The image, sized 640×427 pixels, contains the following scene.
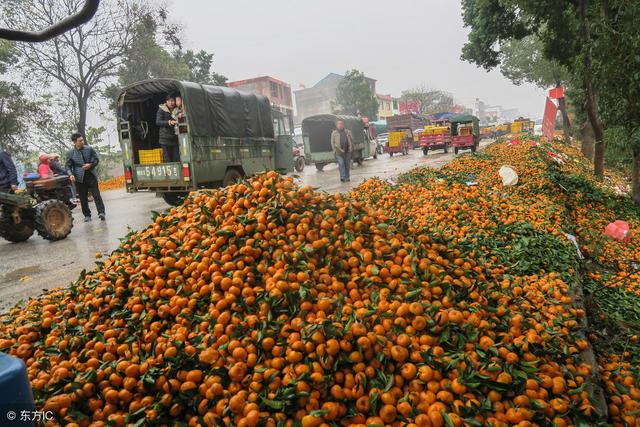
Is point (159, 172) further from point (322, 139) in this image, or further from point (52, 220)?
point (322, 139)

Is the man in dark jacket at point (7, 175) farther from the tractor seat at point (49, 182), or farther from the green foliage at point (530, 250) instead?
the green foliage at point (530, 250)

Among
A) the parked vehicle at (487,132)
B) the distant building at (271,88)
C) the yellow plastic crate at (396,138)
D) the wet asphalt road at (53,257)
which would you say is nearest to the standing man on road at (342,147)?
the wet asphalt road at (53,257)

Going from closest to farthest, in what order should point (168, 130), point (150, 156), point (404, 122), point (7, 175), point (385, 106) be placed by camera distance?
1. point (7, 175)
2. point (168, 130)
3. point (150, 156)
4. point (404, 122)
5. point (385, 106)

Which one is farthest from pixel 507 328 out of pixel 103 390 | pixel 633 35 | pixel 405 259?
pixel 633 35

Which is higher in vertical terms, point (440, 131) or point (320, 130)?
point (320, 130)

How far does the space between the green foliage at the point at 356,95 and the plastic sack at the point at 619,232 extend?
4767 cm

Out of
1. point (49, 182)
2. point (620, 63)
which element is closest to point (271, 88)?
point (49, 182)

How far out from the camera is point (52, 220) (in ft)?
27.7

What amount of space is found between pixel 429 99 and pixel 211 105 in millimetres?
88746

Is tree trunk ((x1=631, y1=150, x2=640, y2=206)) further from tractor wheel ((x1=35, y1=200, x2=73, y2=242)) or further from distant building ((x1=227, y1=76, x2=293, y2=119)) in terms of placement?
distant building ((x1=227, y1=76, x2=293, y2=119))

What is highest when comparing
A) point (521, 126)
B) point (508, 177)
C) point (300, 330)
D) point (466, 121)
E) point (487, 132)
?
point (521, 126)

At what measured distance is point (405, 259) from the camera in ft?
11.1

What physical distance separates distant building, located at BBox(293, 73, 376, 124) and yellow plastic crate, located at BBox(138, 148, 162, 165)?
2928 inches

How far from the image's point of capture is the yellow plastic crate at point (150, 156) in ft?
36.6
